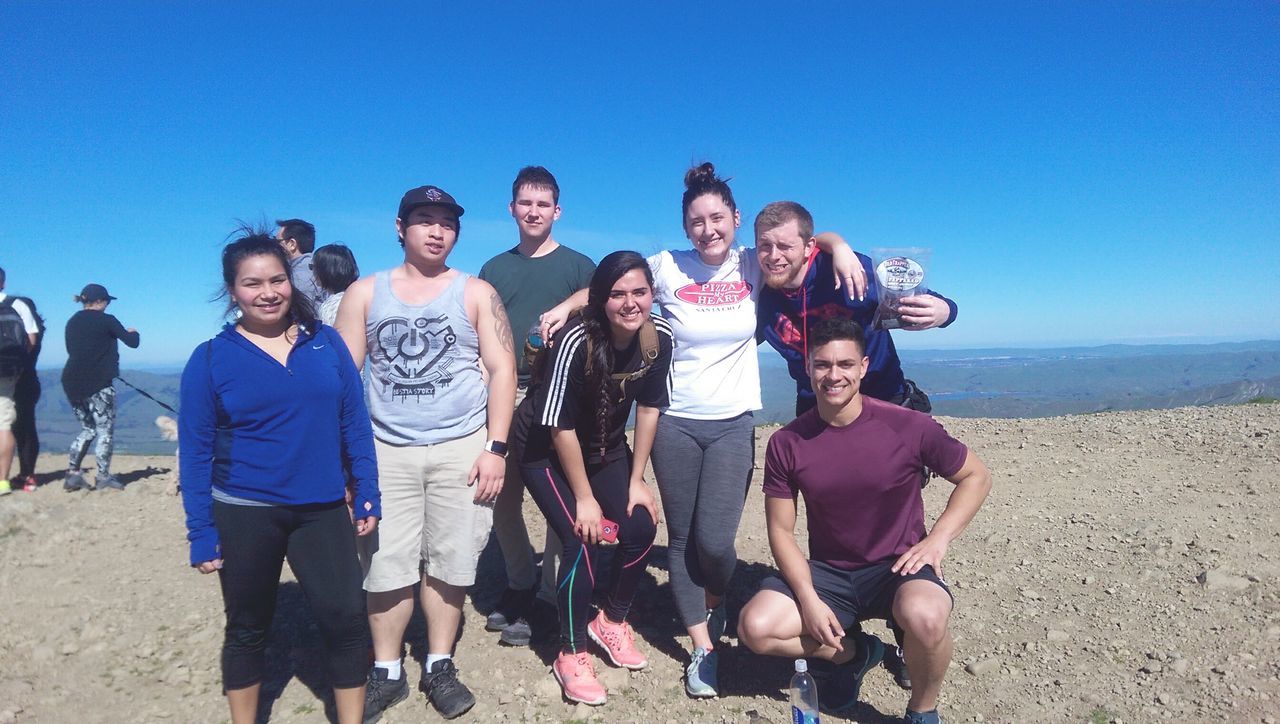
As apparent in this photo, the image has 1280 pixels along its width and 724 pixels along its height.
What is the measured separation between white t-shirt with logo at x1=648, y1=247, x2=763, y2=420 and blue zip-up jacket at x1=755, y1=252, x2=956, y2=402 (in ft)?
0.43

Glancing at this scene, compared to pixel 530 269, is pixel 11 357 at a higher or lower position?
lower

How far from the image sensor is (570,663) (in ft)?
11.9

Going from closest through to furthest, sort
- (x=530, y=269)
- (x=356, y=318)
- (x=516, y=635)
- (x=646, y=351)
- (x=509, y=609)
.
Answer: (x=356, y=318), (x=646, y=351), (x=530, y=269), (x=516, y=635), (x=509, y=609)

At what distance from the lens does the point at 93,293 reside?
25.6 feet

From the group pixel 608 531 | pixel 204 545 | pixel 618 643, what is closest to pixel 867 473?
pixel 608 531

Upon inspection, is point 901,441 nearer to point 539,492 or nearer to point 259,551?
point 539,492

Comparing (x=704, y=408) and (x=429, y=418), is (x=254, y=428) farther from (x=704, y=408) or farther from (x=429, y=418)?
(x=704, y=408)

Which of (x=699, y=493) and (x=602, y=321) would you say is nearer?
(x=602, y=321)

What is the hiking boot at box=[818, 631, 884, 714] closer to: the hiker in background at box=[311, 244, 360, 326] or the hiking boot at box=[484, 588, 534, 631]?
the hiking boot at box=[484, 588, 534, 631]

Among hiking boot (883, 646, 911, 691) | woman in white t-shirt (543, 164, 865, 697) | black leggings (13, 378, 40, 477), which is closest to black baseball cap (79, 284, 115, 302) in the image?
black leggings (13, 378, 40, 477)

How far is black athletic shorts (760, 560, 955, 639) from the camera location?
316 cm

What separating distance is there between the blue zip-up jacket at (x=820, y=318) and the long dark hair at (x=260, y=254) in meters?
2.38

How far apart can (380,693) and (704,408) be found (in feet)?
7.63

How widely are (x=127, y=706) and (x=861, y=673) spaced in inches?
162
